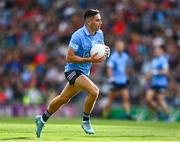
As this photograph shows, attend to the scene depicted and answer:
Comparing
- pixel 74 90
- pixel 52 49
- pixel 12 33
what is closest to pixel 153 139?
pixel 74 90

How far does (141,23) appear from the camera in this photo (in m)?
31.1

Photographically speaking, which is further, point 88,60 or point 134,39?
point 134,39

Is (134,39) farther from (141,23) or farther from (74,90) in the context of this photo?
(74,90)

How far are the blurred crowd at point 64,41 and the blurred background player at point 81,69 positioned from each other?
521 inches

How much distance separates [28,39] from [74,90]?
19.7 meters

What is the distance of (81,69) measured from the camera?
1510 cm

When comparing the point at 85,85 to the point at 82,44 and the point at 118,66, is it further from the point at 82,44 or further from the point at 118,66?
the point at 118,66

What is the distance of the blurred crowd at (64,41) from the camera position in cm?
2970

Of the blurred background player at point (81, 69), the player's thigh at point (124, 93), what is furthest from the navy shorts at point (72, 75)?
the player's thigh at point (124, 93)

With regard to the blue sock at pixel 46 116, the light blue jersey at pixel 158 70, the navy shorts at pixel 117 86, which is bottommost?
the navy shorts at pixel 117 86

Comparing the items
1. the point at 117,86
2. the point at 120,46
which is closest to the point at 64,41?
the point at 117,86

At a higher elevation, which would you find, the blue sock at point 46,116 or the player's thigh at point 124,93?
the blue sock at point 46,116

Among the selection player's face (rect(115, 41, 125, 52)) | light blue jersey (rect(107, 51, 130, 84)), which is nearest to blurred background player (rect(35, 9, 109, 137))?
player's face (rect(115, 41, 125, 52))

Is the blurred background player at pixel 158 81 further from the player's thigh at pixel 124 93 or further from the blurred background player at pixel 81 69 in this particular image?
the blurred background player at pixel 81 69
